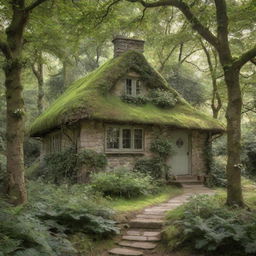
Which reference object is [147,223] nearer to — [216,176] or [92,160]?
[92,160]

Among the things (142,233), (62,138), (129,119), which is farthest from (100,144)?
(142,233)

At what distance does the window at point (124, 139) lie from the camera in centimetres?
1307

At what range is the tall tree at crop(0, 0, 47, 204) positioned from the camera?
702cm

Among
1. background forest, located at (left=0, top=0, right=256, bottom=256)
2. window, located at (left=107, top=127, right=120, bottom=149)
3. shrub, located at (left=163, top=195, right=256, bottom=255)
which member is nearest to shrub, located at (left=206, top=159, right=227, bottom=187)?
background forest, located at (left=0, top=0, right=256, bottom=256)

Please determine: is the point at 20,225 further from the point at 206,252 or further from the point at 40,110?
the point at 40,110

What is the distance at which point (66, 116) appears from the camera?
11.9 meters

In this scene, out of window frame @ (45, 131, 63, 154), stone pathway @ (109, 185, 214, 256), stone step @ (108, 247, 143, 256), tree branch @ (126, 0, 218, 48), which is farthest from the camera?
window frame @ (45, 131, 63, 154)

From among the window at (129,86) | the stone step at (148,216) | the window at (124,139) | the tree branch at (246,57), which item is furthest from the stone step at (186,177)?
the tree branch at (246,57)

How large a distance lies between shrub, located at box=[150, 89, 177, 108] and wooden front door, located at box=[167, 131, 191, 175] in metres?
1.39

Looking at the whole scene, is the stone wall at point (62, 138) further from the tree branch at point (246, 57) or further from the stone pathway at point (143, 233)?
the tree branch at point (246, 57)

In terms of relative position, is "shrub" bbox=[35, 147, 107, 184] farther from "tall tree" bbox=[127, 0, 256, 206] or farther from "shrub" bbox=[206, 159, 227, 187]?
"tall tree" bbox=[127, 0, 256, 206]

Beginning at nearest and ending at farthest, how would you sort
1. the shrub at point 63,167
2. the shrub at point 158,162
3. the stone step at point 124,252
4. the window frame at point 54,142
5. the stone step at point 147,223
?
the stone step at point 124,252
the stone step at point 147,223
the shrub at point 63,167
the shrub at point 158,162
the window frame at point 54,142

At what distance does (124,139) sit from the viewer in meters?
13.4

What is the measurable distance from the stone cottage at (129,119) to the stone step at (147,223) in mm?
5472
